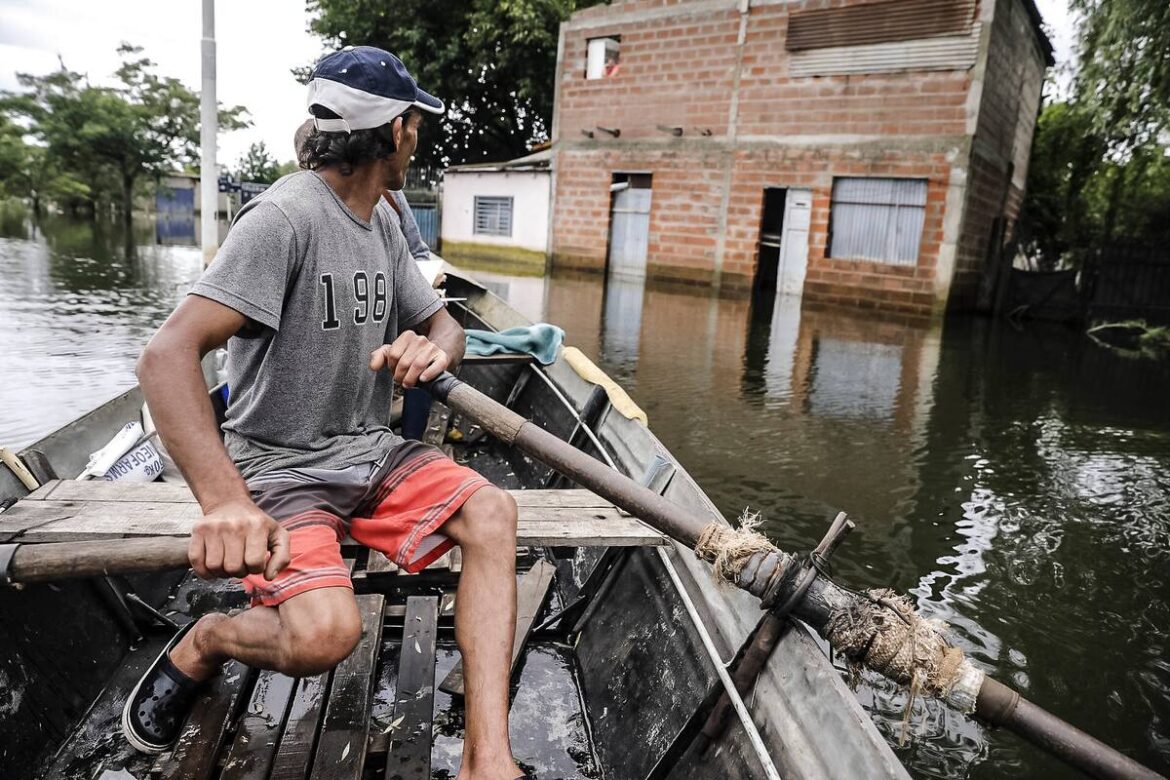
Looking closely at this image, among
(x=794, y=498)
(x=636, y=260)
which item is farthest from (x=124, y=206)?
(x=794, y=498)

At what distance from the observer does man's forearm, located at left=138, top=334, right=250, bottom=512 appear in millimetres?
1699

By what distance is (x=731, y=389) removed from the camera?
25.8 feet

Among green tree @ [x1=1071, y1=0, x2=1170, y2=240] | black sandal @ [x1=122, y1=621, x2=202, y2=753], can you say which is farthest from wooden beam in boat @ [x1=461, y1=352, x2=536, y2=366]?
green tree @ [x1=1071, y1=0, x2=1170, y2=240]

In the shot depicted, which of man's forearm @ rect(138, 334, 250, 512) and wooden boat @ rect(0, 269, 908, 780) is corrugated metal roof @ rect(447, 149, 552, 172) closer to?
wooden boat @ rect(0, 269, 908, 780)

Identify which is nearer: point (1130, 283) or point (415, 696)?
point (415, 696)

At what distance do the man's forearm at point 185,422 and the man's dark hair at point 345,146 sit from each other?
0.74 m

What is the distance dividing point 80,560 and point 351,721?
0.85m

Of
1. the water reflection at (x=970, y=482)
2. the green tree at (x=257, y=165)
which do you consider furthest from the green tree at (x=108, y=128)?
the water reflection at (x=970, y=482)

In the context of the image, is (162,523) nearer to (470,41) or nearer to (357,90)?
(357,90)

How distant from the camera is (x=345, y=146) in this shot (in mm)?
2182

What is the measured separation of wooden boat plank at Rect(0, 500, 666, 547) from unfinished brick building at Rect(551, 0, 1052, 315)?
12596mm

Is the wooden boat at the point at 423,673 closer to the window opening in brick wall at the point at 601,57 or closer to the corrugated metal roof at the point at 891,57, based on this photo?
the corrugated metal roof at the point at 891,57

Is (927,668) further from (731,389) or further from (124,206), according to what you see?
(124,206)

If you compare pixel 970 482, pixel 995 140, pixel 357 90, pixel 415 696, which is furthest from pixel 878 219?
pixel 415 696
